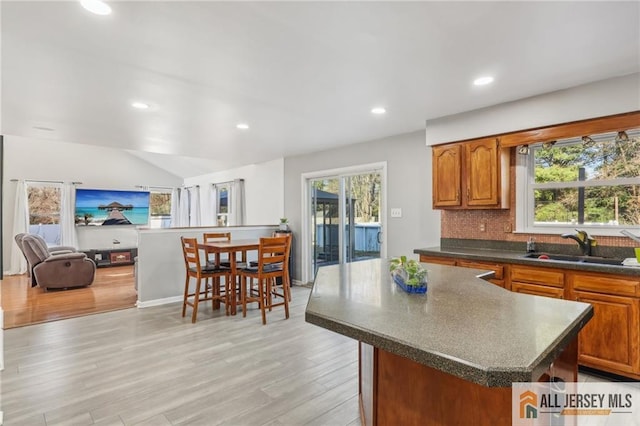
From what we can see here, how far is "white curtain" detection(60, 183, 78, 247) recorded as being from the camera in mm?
8148

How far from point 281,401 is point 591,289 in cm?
255

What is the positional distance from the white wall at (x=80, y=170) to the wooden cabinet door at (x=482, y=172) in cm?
899

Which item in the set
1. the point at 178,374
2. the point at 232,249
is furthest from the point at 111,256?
the point at 178,374

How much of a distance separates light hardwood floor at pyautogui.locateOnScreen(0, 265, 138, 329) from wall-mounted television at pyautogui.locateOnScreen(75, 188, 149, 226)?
2155mm

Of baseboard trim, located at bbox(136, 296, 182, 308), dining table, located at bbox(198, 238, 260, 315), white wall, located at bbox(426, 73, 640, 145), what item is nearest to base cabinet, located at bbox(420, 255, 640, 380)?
white wall, located at bbox(426, 73, 640, 145)

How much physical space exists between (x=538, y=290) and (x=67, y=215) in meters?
9.87

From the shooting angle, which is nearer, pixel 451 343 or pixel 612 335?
pixel 451 343

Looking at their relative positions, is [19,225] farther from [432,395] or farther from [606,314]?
[606,314]

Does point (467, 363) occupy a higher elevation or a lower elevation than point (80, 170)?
lower

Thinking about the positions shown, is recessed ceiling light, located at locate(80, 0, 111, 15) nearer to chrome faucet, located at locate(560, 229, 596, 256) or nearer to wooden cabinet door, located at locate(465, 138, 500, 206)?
wooden cabinet door, located at locate(465, 138, 500, 206)

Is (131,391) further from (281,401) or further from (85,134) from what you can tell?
(85,134)

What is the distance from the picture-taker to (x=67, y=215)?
8.18m

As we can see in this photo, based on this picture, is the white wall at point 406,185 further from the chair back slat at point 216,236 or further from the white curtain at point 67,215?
the white curtain at point 67,215

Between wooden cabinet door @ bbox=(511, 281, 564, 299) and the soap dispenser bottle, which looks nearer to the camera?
wooden cabinet door @ bbox=(511, 281, 564, 299)
